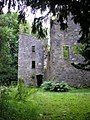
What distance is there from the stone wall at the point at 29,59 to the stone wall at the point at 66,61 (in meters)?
6.30

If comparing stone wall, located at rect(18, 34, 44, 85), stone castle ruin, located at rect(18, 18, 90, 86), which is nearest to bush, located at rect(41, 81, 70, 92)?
stone castle ruin, located at rect(18, 18, 90, 86)

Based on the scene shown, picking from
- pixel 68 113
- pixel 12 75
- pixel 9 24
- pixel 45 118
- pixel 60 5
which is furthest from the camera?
pixel 9 24

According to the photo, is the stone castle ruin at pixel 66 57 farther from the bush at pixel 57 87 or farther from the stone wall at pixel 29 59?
the stone wall at pixel 29 59

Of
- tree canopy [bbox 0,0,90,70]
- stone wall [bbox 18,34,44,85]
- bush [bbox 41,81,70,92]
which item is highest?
tree canopy [bbox 0,0,90,70]

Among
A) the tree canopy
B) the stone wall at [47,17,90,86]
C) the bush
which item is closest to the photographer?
the tree canopy

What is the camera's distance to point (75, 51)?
29672 millimetres

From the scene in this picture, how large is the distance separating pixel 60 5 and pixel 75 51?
21206 mm

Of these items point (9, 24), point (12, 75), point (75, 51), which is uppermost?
point (9, 24)

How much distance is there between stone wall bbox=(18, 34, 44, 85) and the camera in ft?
118

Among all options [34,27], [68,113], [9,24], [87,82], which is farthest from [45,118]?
[9,24]

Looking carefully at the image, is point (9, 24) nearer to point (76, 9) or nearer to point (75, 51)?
point (75, 51)

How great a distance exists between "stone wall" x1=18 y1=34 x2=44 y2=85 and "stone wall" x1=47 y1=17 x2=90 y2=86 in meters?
6.30

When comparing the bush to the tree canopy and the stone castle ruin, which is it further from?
the tree canopy

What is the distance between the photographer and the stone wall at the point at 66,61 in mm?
29234
